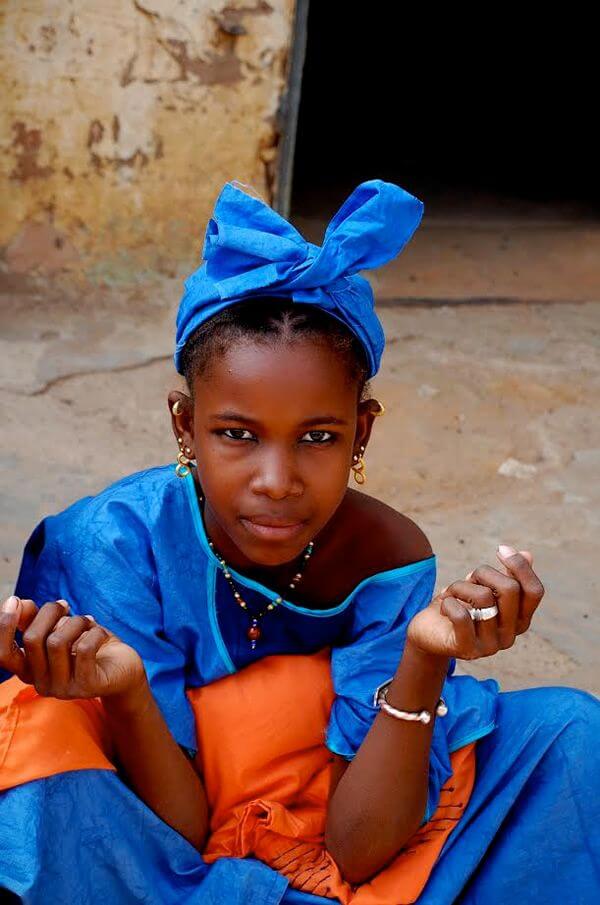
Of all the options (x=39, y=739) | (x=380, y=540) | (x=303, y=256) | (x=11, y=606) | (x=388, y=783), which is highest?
(x=303, y=256)

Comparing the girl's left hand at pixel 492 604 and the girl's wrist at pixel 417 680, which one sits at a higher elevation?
the girl's left hand at pixel 492 604

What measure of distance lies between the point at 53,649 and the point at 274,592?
516mm

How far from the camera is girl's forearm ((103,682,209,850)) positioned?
1.70 m

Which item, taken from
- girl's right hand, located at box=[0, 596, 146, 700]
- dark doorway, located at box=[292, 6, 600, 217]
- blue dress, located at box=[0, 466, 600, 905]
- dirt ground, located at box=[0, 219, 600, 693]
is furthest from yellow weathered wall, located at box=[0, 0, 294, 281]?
girl's right hand, located at box=[0, 596, 146, 700]

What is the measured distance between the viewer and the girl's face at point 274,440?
168cm

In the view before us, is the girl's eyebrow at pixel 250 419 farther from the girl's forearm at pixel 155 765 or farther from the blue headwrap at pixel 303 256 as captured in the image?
the girl's forearm at pixel 155 765

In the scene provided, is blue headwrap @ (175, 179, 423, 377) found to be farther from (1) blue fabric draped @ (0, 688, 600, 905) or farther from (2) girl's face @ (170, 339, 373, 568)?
(1) blue fabric draped @ (0, 688, 600, 905)

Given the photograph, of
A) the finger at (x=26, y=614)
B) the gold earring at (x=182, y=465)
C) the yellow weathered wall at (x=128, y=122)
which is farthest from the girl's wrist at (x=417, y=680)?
the yellow weathered wall at (x=128, y=122)

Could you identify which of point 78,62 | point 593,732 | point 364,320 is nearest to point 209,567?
point 364,320

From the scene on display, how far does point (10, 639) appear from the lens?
1.52 meters

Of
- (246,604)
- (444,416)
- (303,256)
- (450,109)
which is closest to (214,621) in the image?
(246,604)

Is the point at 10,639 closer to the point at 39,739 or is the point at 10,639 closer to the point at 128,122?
the point at 39,739

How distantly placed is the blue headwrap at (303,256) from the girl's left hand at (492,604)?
0.37m

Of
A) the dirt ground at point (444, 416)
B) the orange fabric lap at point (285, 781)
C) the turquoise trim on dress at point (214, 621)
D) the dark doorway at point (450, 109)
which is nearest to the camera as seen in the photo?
the orange fabric lap at point (285, 781)
